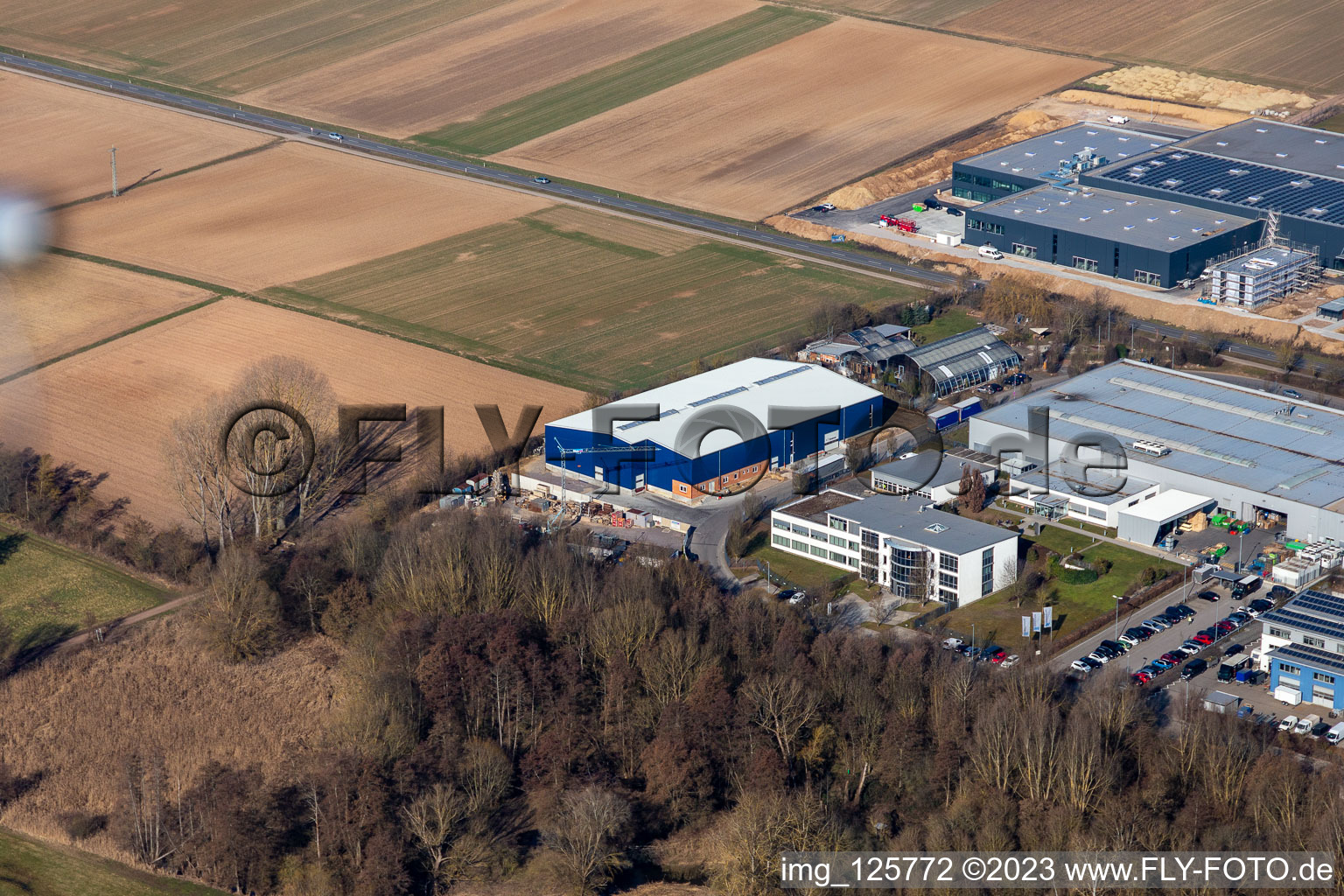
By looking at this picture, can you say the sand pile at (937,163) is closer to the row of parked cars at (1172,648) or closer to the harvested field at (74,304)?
the harvested field at (74,304)

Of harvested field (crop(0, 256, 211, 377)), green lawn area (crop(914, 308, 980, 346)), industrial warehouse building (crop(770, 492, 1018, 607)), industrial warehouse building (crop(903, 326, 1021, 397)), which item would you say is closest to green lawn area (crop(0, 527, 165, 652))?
harvested field (crop(0, 256, 211, 377))

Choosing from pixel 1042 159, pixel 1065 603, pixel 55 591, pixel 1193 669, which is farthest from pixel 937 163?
pixel 55 591

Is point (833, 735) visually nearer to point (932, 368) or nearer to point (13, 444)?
point (932, 368)

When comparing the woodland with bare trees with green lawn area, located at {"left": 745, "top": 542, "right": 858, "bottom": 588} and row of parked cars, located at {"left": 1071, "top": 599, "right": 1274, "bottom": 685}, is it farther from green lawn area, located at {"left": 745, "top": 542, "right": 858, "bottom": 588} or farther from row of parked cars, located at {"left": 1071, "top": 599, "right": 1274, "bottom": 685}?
green lawn area, located at {"left": 745, "top": 542, "right": 858, "bottom": 588}

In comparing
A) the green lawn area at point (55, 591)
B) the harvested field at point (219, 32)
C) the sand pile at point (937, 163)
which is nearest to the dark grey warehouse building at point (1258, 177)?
the sand pile at point (937, 163)

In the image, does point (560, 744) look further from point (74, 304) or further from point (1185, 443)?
point (74, 304)

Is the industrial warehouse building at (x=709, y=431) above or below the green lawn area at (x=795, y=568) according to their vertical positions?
above
